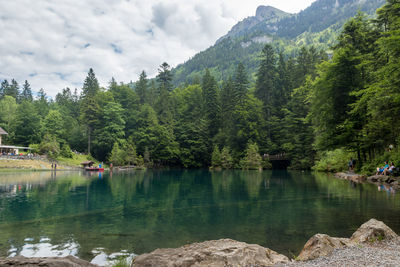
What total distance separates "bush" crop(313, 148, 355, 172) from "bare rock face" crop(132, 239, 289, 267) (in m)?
29.1

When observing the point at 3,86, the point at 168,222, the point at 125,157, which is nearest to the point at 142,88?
the point at 125,157

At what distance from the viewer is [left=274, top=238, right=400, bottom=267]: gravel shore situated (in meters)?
4.52

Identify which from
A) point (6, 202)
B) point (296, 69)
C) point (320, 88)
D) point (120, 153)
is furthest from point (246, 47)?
point (6, 202)

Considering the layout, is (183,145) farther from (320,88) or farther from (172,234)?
(172,234)

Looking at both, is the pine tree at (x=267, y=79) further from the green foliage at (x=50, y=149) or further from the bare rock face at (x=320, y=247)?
the bare rock face at (x=320, y=247)

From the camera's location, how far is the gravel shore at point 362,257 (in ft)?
14.8

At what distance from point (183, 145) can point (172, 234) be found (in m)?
51.6

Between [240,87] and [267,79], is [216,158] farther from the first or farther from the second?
[267,79]

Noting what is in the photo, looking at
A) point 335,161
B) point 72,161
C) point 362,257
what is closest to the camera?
point 362,257

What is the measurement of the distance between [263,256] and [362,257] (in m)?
1.73

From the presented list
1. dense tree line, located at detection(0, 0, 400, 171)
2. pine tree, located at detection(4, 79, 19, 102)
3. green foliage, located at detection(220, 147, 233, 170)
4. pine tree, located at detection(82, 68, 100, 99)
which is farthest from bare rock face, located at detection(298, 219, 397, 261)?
pine tree, located at detection(4, 79, 19, 102)

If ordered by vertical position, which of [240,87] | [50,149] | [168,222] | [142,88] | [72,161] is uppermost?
[142,88]

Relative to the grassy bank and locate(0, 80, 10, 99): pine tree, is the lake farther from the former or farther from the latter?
locate(0, 80, 10, 99): pine tree

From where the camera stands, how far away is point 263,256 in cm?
514
